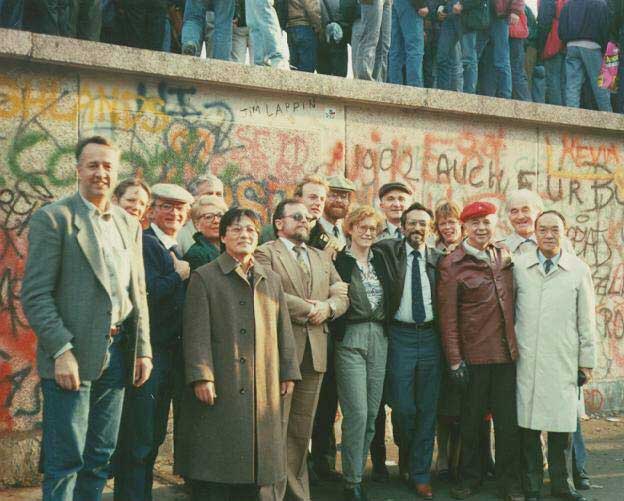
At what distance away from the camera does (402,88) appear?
305 inches

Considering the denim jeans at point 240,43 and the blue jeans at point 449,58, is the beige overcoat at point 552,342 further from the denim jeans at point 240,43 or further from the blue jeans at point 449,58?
the denim jeans at point 240,43

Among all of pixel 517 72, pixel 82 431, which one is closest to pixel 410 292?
pixel 82 431

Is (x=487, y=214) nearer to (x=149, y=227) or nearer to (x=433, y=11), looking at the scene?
(x=149, y=227)

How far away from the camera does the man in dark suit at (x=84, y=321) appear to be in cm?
401

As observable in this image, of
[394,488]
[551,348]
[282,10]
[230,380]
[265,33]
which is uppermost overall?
[282,10]

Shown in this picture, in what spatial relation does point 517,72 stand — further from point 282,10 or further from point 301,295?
point 301,295

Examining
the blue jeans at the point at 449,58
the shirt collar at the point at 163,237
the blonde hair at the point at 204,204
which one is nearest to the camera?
the shirt collar at the point at 163,237

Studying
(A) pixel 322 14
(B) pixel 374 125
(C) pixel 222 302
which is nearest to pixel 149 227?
(C) pixel 222 302

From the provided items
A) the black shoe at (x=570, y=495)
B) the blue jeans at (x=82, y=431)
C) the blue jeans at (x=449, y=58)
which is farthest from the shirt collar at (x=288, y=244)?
the blue jeans at (x=449, y=58)

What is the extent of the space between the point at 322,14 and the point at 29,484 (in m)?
5.18

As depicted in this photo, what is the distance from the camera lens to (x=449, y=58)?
28.4 ft

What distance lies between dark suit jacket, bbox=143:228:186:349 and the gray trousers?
4.22 ft

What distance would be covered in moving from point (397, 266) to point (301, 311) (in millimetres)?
1004

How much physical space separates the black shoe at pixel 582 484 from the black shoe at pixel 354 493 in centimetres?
172
